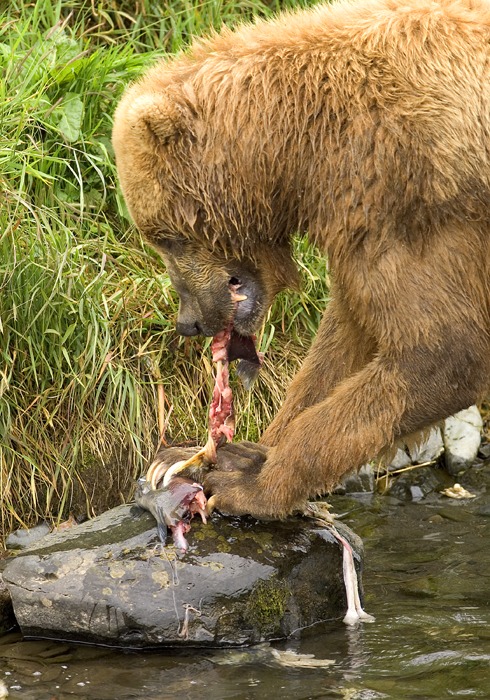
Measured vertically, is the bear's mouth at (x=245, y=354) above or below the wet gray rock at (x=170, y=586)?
above

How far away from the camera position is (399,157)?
4457mm

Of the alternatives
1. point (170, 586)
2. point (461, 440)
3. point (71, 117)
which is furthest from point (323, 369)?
point (71, 117)

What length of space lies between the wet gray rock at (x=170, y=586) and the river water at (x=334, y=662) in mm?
79

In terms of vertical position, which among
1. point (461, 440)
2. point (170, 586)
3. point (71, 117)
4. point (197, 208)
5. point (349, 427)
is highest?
point (71, 117)

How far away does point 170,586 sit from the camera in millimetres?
4762

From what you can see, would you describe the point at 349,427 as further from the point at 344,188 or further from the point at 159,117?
the point at 159,117

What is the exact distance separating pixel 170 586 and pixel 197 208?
4.82ft

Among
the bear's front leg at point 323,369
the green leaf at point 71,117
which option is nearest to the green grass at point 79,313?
the green leaf at point 71,117

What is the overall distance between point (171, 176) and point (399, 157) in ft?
2.87

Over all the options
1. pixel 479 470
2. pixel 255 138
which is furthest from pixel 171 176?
pixel 479 470

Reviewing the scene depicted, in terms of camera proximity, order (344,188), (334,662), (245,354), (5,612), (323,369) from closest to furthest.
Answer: (344,188)
(334,662)
(5,612)
(245,354)
(323,369)

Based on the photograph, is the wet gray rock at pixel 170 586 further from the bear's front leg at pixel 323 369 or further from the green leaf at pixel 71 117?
the green leaf at pixel 71 117

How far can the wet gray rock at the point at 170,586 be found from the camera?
4.74 metres

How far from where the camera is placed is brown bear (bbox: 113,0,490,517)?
14.7ft
